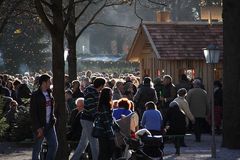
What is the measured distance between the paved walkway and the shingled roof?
9.20 meters

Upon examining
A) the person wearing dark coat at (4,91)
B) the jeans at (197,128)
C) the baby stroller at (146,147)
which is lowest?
the jeans at (197,128)

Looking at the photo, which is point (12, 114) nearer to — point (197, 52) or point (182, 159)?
point (182, 159)

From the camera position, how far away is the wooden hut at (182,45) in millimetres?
31688

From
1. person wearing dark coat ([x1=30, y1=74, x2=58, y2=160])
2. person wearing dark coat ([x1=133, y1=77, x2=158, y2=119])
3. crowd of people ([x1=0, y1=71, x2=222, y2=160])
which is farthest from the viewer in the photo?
person wearing dark coat ([x1=133, y1=77, x2=158, y2=119])

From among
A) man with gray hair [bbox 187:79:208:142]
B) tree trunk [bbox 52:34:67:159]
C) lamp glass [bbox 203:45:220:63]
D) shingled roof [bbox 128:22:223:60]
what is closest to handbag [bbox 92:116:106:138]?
tree trunk [bbox 52:34:67:159]

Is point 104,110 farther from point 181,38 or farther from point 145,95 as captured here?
point 181,38

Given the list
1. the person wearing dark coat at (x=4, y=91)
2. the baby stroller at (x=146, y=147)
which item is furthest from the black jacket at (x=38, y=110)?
the person wearing dark coat at (x=4, y=91)

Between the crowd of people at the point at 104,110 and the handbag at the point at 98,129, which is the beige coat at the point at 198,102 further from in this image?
the handbag at the point at 98,129

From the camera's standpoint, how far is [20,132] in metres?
22.1

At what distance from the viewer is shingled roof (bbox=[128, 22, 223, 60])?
31641mm

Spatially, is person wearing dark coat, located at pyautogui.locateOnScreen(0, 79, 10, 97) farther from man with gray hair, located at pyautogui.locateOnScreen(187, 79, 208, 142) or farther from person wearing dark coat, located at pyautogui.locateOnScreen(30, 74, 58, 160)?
person wearing dark coat, located at pyautogui.locateOnScreen(30, 74, 58, 160)

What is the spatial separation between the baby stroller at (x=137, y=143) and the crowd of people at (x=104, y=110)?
0.24m

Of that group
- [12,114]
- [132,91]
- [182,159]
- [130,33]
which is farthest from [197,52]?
[130,33]

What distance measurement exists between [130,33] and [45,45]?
159ft
